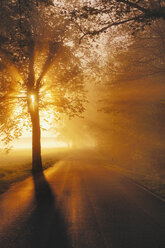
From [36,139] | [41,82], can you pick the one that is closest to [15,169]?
[36,139]

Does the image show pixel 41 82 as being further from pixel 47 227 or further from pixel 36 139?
pixel 47 227

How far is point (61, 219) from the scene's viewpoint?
5793 mm

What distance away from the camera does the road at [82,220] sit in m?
4.40

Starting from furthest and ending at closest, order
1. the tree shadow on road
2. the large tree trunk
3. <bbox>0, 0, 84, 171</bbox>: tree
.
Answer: the large tree trunk
<bbox>0, 0, 84, 171</bbox>: tree
the tree shadow on road

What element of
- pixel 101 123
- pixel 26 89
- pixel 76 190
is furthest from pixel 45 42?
pixel 101 123

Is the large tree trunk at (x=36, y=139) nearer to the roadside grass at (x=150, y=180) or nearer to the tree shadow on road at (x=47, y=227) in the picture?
the roadside grass at (x=150, y=180)

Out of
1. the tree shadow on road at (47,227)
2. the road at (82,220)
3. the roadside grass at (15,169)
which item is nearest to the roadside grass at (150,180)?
the road at (82,220)

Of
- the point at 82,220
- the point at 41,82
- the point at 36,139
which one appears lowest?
the point at 82,220

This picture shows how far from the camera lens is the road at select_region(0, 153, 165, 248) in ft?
14.4

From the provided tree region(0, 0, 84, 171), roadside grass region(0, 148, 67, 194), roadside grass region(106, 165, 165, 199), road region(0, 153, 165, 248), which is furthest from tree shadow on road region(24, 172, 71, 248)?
tree region(0, 0, 84, 171)

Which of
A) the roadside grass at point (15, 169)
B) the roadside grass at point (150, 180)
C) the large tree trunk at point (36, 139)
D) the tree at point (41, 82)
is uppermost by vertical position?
the tree at point (41, 82)

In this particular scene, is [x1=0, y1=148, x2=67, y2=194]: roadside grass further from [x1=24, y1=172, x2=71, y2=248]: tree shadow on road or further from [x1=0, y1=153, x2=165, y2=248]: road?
[x1=24, y1=172, x2=71, y2=248]: tree shadow on road

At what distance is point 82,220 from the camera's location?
224 inches

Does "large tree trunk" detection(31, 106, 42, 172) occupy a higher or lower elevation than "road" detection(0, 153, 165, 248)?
higher
